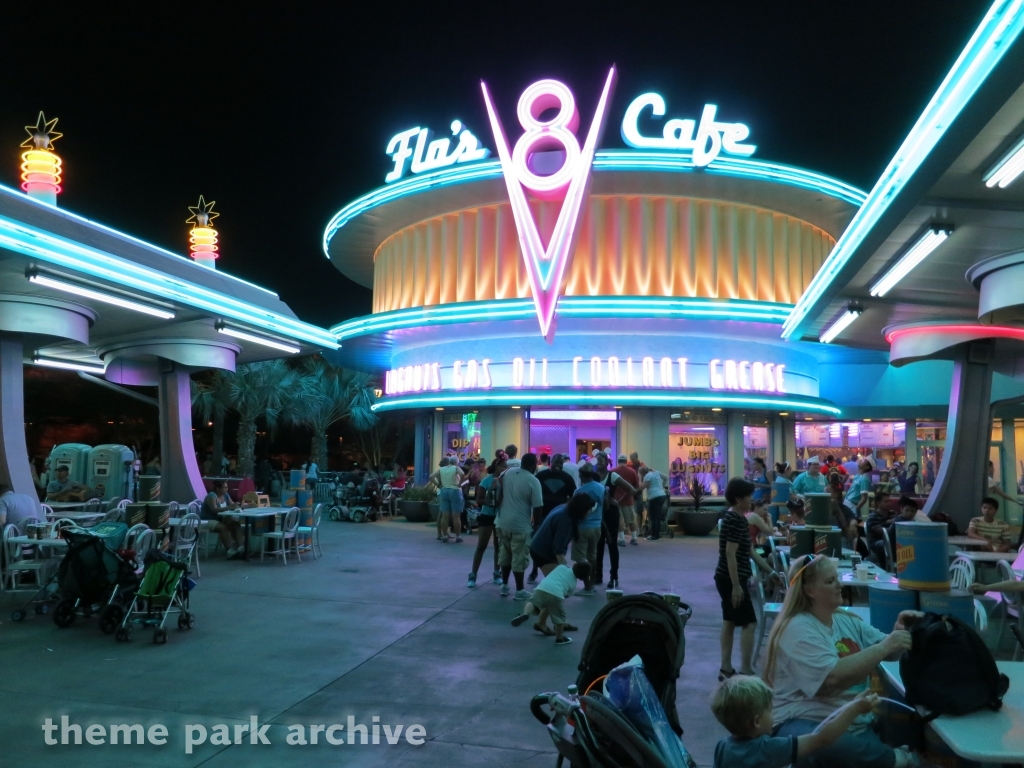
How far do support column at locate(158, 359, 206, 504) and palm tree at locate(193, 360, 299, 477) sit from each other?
16.8m

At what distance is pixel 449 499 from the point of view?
15.9 meters

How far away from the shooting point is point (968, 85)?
5.78 metres

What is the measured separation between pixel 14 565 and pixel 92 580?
7.67 ft

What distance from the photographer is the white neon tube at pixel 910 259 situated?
8539 mm

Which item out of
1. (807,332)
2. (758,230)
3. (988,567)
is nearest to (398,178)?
(758,230)

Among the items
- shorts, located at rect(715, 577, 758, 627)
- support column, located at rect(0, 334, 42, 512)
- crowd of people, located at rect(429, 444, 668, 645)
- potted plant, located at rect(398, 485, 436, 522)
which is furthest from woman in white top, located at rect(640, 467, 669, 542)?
support column, located at rect(0, 334, 42, 512)

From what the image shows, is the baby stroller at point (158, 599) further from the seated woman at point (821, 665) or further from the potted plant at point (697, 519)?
the potted plant at point (697, 519)

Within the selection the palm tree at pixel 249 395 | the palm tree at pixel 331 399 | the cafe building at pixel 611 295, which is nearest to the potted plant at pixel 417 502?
the cafe building at pixel 611 295

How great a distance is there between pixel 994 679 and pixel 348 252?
28.2m

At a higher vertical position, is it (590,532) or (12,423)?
(12,423)

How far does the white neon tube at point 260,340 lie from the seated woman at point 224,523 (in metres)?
3.65

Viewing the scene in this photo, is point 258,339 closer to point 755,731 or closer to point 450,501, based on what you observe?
point 450,501

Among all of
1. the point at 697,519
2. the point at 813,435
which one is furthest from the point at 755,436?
the point at 813,435

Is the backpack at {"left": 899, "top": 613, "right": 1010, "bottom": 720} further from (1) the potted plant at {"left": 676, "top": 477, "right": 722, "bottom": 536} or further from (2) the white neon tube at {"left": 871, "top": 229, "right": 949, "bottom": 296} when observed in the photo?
(1) the potted plant at {"left": 676, "top": 477, "right": 722, "bottom": 536}
